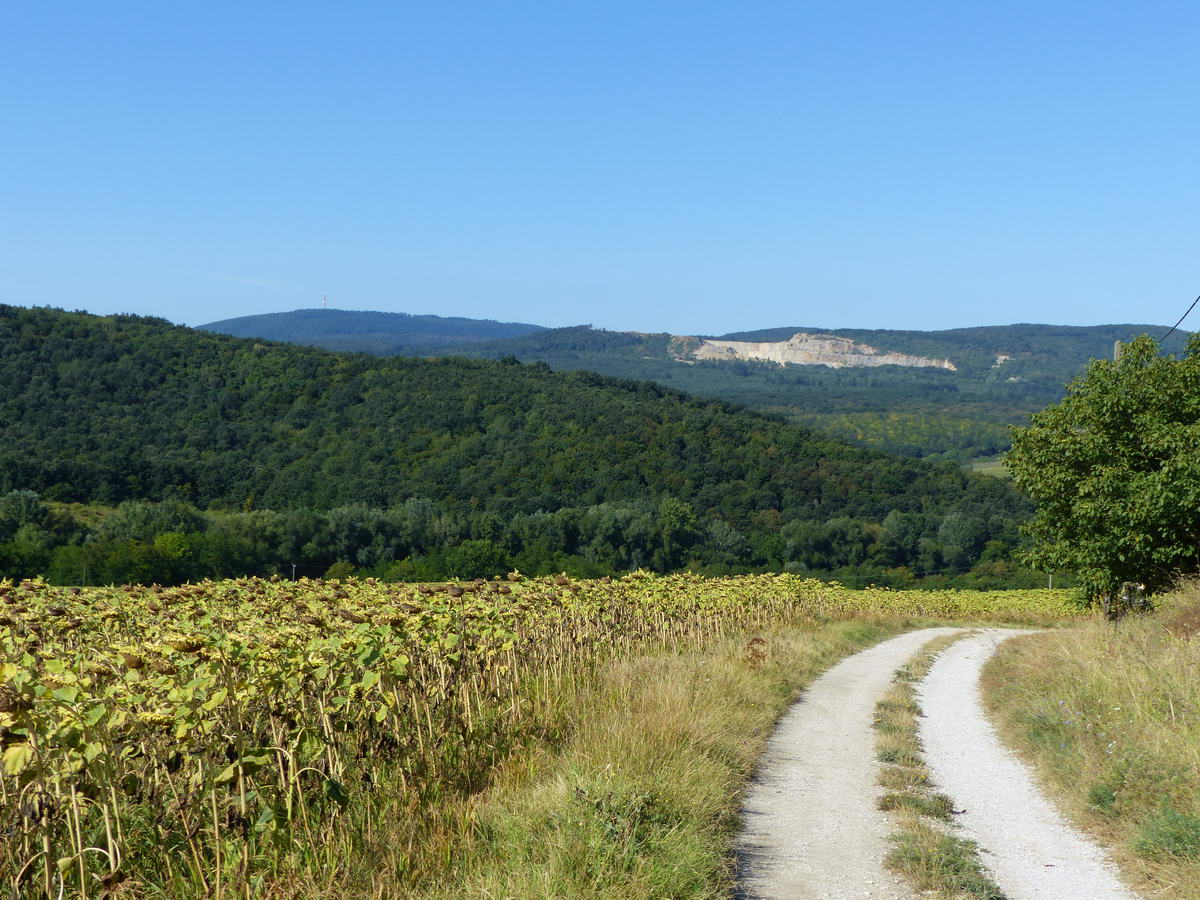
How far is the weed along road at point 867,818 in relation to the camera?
546 cm

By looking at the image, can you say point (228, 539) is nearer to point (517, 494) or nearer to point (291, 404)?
point (517, 494)

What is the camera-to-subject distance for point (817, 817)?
678 centimetres

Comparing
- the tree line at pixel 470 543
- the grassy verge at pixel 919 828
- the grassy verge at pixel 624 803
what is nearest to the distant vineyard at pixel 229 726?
the grassy verge at pixel 624 803

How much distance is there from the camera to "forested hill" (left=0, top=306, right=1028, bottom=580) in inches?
2788

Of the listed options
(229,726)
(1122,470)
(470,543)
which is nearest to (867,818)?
(229,726)

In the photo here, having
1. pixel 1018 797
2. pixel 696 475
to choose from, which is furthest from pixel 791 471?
pixel 1018 797

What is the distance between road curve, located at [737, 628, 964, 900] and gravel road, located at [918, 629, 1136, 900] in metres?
0.58

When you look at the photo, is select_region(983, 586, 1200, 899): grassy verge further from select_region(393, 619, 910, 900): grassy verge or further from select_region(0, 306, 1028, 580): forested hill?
select_region(0, 306, 1028, 580): forested hill

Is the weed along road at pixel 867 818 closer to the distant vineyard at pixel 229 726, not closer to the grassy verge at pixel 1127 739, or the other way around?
the grassy verge at pixel 1127 739

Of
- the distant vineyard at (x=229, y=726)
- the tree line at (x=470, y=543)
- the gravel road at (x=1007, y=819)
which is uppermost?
the distant vineyard at (x=229, y=726)

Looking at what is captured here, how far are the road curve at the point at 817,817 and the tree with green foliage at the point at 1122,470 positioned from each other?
868cm

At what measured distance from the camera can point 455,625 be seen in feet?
27.1

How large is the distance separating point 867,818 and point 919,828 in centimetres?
44

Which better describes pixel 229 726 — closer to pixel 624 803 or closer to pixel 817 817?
pixel 624 803
